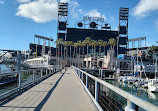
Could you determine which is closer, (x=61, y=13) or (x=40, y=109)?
(x=40, y=109)

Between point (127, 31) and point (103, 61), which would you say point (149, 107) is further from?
point (127, 31)

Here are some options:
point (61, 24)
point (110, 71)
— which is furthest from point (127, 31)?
point (110, 71)

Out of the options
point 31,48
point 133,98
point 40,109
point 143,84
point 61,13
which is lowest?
point 143,84

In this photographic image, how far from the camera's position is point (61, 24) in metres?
114

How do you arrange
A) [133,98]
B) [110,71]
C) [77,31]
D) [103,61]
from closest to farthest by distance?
[133,98], [110,71], [103,61], [77,31]

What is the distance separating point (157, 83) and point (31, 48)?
10640 centimetres

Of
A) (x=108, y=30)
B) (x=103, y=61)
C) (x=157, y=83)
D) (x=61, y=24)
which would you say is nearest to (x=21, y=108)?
(x=157, y=83)

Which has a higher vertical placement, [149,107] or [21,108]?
[149,107]

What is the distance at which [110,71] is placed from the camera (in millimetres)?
57938

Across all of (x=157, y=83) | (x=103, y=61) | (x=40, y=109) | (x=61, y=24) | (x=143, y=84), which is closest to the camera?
(x=40, y=109)

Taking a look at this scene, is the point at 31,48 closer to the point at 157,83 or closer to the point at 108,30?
the point at 108,30

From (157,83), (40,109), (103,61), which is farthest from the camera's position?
(103,61)

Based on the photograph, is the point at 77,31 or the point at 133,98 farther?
the point at 77,31

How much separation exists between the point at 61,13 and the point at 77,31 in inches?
811
